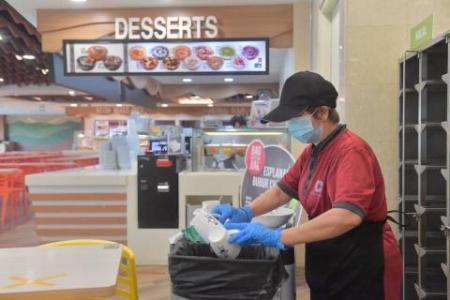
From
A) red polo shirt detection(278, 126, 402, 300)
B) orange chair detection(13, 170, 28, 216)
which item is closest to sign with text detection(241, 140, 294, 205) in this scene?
red polo shirt detection(278, 126, 402, 300)

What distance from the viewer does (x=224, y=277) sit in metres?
1.59

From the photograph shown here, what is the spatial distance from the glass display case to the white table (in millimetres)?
2946

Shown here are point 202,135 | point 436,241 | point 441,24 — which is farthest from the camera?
point 202,135

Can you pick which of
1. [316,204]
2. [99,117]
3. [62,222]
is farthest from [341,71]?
[99,117]

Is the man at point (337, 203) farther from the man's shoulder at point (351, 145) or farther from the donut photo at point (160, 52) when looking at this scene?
the donut photo at point (160, 52)

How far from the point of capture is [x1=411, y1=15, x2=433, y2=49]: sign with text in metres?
2.65

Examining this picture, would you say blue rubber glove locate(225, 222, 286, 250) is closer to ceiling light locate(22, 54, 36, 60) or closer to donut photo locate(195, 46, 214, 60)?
donut photo locate(195, 46, 214, 60)

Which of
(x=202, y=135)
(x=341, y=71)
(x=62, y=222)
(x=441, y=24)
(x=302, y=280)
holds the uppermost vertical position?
(x=441, y=24)

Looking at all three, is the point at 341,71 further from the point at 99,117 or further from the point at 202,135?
the point at 99,117

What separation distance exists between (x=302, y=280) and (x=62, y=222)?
262 centimetres

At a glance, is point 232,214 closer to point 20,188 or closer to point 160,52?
point 160,52

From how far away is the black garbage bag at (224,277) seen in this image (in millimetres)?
1581

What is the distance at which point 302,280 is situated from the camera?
4664mm

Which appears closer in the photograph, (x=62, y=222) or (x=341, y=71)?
(x=341, y=71)
